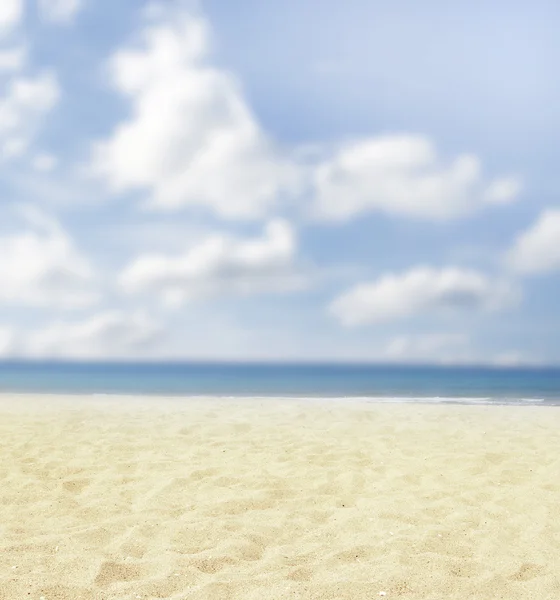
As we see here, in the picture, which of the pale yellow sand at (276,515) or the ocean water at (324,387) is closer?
the pale yellow sand at (276,515)

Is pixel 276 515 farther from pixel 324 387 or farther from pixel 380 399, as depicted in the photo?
pixel 324 387

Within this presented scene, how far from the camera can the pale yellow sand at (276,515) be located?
12.7 ft

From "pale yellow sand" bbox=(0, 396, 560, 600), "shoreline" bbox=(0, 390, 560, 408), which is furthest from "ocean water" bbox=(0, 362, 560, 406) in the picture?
"pale yellow sand" bbox=(0, 396, 560, 600)

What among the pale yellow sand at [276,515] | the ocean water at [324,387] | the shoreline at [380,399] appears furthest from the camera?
the ocean water at [324,387]

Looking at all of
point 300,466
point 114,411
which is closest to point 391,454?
point 300,466

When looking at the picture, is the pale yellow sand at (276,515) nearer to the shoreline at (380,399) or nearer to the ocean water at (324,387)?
the shoreline at (380,399)

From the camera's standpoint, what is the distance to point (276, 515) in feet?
17.0

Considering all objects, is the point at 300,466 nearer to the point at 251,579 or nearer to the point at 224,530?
the point at 224,530

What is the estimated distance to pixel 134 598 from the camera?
11.8ft

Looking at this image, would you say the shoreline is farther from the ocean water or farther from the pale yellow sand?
the pale yellow sand

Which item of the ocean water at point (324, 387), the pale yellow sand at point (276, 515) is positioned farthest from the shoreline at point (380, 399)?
the pale yellow sand at point (276, 515)

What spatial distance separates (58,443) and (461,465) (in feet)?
19.1

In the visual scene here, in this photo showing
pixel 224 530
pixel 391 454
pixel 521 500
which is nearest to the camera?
pixel 224 530

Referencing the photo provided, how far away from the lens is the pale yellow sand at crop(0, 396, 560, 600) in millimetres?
3857
